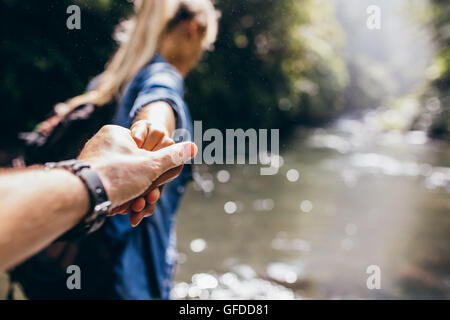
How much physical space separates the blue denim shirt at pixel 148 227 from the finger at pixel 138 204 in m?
0.34

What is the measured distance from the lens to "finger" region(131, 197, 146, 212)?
663mm

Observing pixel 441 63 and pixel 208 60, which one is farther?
pixel 441 63

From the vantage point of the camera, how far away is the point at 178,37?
46.6 inches

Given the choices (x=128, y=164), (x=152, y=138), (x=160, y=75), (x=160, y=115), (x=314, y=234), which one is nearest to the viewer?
(x=128, y=164)

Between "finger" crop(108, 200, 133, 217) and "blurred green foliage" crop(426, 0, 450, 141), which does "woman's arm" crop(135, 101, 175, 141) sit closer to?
"finger" crop(108, 200, 133, 217)

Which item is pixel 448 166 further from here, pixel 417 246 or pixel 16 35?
pixel 16 35

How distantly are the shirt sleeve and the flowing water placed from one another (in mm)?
509

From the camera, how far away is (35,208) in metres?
0.49

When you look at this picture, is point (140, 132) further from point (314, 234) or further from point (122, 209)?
point (314, 234)

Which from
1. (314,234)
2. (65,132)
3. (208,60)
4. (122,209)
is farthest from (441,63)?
(122,209)

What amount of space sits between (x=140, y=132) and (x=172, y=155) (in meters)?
0.09
